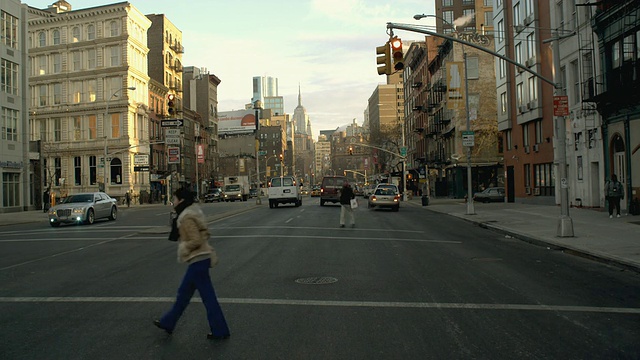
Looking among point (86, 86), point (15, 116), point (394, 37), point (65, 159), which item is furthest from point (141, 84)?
point (394, 37)

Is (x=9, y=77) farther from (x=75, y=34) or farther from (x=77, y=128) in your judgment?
(x=75, y=34)

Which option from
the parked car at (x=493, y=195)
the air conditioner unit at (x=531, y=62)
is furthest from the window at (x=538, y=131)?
the parked car at (x=493, y=195)

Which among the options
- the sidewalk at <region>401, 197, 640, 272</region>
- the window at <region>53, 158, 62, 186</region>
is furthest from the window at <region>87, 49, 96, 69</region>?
the sidewalk at <region>401, 197, 640, 272</region>

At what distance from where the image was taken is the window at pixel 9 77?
1681 inches

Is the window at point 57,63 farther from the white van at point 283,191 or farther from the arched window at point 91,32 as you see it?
the white van at point 283,191

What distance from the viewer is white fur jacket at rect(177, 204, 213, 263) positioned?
6047mm

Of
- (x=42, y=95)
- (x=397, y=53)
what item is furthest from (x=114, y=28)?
(x=397, y=53)

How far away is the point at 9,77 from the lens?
43781mm

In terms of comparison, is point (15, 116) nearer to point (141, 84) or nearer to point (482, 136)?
point (141, 84)

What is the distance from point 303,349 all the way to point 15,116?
1853 inches

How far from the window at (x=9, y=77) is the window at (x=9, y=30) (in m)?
1.65

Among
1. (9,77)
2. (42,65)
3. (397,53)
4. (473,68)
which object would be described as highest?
(42,65)

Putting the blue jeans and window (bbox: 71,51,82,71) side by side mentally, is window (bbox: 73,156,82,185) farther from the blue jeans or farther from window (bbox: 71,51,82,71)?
the blue jeans

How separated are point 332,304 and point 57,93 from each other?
68260mm
